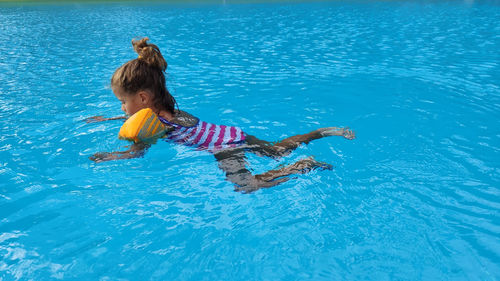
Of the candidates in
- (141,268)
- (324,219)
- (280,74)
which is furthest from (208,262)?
(280,74)

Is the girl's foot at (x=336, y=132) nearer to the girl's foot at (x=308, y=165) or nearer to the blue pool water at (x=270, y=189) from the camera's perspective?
the blue pool water at (x=270, y=189)

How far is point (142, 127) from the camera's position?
9.90ft

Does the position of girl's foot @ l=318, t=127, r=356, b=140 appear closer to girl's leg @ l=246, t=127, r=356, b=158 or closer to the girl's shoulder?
girl's leg @ l=246, t=127, r=356, b=158

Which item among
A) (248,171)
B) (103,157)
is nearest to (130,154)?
(103,157)

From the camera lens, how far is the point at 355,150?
12.4 ft

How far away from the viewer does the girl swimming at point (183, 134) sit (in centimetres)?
310

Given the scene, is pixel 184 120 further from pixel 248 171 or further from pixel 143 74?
pixel 248 171

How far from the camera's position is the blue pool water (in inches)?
92.0

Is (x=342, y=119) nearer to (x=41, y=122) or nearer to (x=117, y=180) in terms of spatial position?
(x=117, y=180)

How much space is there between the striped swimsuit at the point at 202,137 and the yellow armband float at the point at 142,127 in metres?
0.22

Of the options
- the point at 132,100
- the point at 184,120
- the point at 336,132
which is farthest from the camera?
the point at 336,132

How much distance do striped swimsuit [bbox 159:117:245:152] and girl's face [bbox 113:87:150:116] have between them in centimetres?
21

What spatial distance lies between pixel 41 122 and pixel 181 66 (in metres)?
3.64

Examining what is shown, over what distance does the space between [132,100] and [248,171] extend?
125 centimetres
